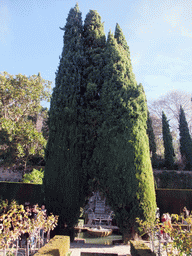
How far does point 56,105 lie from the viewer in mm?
8734

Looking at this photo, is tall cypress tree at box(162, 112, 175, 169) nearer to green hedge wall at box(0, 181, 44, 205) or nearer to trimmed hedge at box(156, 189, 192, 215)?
trimmed hedge at box(156, 189, 192, 215)

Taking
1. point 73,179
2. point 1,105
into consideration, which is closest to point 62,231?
point 73,179

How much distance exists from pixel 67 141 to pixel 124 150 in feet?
8.20

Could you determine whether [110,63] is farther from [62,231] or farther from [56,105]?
[62,231]

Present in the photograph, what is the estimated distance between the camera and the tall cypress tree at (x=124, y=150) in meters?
6.80

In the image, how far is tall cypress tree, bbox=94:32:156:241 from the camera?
680 cm

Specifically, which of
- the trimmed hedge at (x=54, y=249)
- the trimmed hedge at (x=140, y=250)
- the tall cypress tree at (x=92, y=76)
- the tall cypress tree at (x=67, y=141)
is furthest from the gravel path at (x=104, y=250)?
the tall cypress tree at (x=92, y=76)

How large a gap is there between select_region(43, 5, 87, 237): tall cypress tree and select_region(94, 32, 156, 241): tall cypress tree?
3.26ft

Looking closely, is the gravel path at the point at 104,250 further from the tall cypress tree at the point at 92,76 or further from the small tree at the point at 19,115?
the small tree at the point at 19,115

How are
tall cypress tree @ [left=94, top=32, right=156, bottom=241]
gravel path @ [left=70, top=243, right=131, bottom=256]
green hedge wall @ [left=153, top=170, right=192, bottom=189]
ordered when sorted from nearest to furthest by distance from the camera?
gravel path @ [left=70, top=243, right=131, bottom=256], tall cypress tree @ [left=94, top=32, right=156, bottom=241], green hedge wall @ [left=153, top=170, right=192, bottom=189]

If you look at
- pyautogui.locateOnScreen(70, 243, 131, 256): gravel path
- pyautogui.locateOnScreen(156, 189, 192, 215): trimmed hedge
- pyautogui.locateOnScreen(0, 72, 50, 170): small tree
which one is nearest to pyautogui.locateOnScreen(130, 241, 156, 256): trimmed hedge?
pyautogui.locateOnScreen(70, 243, 131, 256): gravel path

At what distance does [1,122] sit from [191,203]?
42.7 feet

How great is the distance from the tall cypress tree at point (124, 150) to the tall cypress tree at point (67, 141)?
0.99 meters

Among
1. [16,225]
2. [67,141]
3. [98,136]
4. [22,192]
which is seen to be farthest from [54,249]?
[22,192]
